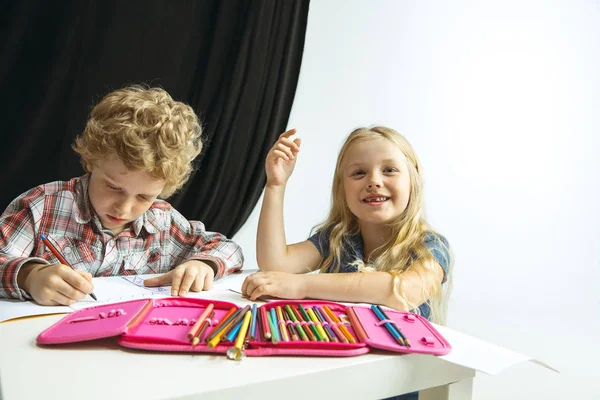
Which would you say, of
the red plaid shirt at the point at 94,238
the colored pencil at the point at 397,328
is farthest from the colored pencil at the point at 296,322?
the red plaid shirt at the point at 94,238

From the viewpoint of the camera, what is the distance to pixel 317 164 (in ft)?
8.12

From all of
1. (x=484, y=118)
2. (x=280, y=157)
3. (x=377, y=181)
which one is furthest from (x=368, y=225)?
(x=484, y=118)

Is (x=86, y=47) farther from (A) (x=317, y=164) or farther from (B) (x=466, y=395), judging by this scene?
(B) (x=466, y=395)

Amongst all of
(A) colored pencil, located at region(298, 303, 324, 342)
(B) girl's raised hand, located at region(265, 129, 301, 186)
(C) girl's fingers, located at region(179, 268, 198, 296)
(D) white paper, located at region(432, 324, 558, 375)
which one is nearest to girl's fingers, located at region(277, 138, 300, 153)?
(B) girl's raised hand, located at region(265, 129, 301, 186)

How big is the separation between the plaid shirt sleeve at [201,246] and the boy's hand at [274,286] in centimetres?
24

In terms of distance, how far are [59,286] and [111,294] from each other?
0.33ft

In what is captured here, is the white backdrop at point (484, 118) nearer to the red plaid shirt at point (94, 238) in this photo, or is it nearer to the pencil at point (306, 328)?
the red plaid shirt at point (94, 238)

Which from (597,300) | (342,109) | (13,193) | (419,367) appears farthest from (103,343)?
(597,300)

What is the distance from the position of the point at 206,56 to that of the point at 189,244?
1286mm

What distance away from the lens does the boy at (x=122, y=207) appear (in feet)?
3.34

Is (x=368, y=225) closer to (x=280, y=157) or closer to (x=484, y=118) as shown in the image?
(x=280, y=157)

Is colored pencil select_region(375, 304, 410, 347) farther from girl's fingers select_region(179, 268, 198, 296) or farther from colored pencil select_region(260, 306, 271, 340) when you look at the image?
girl's fingers select_region(179, 268, 198, 296)

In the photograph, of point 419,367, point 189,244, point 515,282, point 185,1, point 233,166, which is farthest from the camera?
point 515,282

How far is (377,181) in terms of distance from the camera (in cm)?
106
